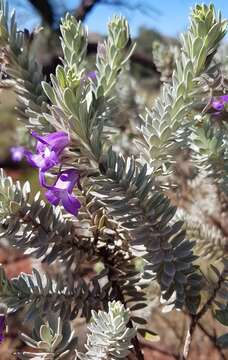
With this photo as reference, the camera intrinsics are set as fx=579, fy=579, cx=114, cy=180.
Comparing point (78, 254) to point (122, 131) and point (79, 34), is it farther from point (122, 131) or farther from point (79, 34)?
point (122, 131)

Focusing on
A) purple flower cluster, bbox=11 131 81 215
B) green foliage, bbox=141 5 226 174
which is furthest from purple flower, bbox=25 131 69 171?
green foliage, bbox=141 5 226 174

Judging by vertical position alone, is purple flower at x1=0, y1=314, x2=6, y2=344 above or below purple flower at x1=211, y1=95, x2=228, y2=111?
below

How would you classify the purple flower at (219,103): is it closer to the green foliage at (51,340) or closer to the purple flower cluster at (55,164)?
the purple flower cluster at (55,164)

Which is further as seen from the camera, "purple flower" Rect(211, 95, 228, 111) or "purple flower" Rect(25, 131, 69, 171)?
"purple flower" Rect(211, 95, 228, 111)

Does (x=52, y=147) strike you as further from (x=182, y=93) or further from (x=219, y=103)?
(x=219, y=103)

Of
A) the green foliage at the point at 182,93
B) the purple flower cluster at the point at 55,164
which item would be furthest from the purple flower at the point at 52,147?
the green foliage at the point at 182,93

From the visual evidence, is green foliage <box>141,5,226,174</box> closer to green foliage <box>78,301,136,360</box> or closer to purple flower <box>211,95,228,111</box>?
purple flower <box>211,95,228,111</box>

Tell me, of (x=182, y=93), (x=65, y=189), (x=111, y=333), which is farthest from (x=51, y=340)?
(x=182, y=93)

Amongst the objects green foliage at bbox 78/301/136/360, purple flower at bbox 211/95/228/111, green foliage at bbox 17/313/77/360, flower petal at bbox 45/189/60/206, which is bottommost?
green foliage at bbox 17/313/77/360
